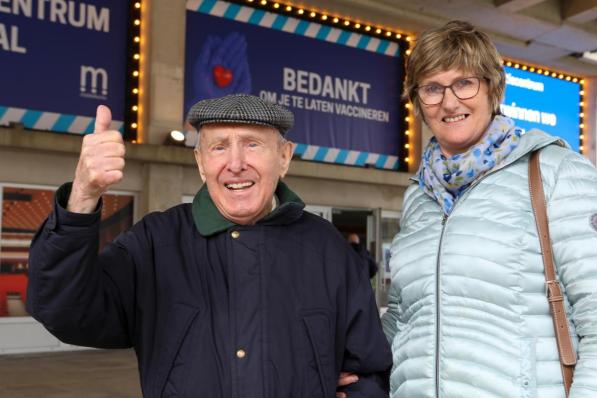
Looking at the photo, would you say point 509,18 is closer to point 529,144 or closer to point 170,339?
Answer: point 529,144

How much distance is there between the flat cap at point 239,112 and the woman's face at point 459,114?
48 centimetres

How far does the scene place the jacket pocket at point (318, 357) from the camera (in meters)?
1.81

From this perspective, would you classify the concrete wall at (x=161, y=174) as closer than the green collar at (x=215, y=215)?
No

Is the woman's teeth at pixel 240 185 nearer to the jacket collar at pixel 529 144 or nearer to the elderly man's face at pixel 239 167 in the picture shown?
the elderly man's face at pixel 239 167

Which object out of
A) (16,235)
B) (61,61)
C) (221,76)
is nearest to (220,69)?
(221,76)

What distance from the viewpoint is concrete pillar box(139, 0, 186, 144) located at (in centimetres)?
978

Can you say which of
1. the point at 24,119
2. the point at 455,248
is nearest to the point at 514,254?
the point at 455,248

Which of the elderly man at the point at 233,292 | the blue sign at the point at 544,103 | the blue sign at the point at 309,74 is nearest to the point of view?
the elderly man at the point at 233,292

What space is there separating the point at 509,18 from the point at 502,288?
11373 millimetres

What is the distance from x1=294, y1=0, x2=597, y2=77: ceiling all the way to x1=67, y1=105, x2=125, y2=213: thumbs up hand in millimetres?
10274

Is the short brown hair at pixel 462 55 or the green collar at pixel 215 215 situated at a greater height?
the short brown hair at pixel 462 55

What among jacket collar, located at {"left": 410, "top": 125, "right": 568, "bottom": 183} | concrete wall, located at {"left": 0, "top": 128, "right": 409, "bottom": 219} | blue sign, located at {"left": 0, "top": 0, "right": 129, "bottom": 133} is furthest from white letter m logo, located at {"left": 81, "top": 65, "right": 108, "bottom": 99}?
jacket collar, located at {"left": 410, "top": 125, "right": 568, "bottom": 183}

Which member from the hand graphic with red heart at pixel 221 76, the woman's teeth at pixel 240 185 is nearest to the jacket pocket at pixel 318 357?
the woman's teeth at pixel 240 185

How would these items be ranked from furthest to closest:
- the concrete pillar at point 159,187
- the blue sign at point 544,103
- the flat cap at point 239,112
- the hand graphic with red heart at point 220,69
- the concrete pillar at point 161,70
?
1. the blue sign at point 544,103
2. the hand graphic with red heart at point 220,69
3. the concrete pillar at point 161,70
4. the concrete pillar at point 159,187
5. the flat cap at point 239,112
